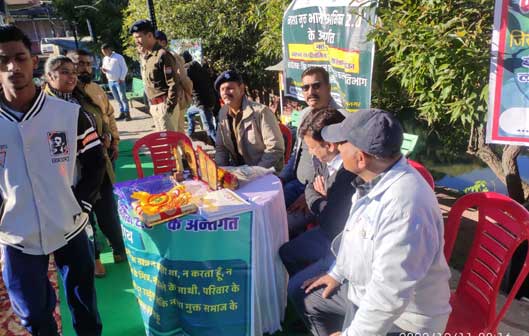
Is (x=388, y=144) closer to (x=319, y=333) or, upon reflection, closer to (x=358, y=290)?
(x=358, y=290)

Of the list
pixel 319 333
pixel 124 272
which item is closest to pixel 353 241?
pixel 319 333

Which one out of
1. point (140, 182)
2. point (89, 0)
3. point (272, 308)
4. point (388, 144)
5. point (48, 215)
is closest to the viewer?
point (388, 144)

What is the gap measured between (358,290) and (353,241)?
24 centimetres

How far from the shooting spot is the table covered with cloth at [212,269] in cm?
217

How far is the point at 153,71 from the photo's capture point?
15.2 feet

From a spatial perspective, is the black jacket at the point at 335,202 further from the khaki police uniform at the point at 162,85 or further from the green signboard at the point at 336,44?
the khaki police uniform at the point at 162,85

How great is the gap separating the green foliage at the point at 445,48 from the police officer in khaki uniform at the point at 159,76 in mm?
2639

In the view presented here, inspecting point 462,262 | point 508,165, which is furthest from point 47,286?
point 508,165

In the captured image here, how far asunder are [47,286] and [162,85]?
312cm

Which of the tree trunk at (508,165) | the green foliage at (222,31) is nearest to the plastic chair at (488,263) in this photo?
the tree trunk at (508,165)

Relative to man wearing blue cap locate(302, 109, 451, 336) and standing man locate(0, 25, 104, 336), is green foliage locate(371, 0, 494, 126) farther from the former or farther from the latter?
standing man locate(0, 25, 104, 336)

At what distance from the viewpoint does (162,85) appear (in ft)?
15.5

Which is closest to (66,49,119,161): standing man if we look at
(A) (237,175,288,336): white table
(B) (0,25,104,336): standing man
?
(B) (0,25,104,336): standing man

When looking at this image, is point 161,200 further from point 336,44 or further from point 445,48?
point 336,44
